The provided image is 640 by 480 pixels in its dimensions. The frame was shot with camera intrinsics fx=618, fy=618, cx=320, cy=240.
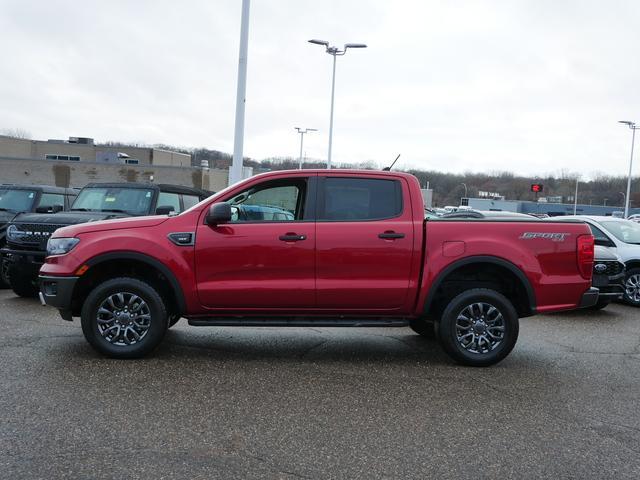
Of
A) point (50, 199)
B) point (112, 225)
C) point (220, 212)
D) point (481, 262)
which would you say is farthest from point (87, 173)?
point (481, 262)

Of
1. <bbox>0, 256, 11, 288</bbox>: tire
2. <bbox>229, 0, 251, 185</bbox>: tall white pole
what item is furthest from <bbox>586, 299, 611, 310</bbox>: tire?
<bbox>0, 256, 11, 288</bbox>: tire

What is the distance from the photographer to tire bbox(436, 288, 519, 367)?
6.30 meters

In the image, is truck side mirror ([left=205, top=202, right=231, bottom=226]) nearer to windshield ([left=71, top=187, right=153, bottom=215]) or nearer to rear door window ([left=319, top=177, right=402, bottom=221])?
rear door window ([left=319, top=177, right=402, bottom=221])

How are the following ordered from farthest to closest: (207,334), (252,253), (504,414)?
1. (207,334)
2. (252,253)
3. (504,414)

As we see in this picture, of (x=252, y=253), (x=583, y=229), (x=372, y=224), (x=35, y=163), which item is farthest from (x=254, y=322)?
(x=35, y=163)

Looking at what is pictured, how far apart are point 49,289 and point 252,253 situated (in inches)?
82.5

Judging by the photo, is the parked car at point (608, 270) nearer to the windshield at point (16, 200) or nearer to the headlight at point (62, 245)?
the headlight at point (62, 245)

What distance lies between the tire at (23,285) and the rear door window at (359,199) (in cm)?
556

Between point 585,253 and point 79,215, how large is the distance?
721cm

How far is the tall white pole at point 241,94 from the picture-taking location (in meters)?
14.8

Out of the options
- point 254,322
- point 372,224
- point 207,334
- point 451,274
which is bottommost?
point 207,334

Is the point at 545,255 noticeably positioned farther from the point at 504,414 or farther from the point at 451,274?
the point at 504,414

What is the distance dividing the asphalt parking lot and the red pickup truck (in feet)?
1.56

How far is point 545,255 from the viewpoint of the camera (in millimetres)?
6371
